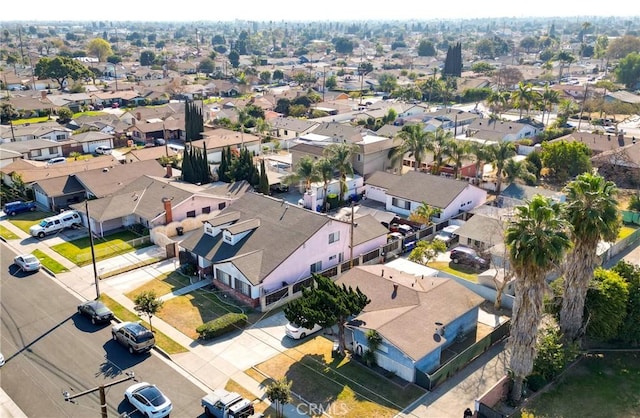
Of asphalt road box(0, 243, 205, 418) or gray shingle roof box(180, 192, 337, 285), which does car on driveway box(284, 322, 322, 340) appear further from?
asphalt road box(0, 243, 205, 418)

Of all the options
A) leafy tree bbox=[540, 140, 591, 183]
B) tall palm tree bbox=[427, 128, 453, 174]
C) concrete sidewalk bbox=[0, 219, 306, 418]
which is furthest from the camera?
leafy tree bbox=[540, 140, 591, 183]

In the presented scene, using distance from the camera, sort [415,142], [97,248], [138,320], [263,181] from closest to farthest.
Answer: [138,320] < [97,248] < [263,181] < [415,142]

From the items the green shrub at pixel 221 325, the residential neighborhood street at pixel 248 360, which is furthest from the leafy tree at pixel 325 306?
the green shrub at pixel 221 325

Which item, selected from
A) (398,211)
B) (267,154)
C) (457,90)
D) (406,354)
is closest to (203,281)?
(406,354)

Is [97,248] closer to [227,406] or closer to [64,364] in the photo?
[64,364]

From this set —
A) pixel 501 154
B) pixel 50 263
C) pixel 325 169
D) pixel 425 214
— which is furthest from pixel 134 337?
pixel 501 154

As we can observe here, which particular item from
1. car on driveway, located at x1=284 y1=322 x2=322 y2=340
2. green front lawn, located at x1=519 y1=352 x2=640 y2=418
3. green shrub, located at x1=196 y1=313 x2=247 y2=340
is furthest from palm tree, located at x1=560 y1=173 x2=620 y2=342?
green shrub, located at x1=196 y1=313 x2=247 y2=340

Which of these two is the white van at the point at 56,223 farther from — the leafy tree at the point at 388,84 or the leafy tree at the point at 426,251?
the leafy tree at the point at 388,84
